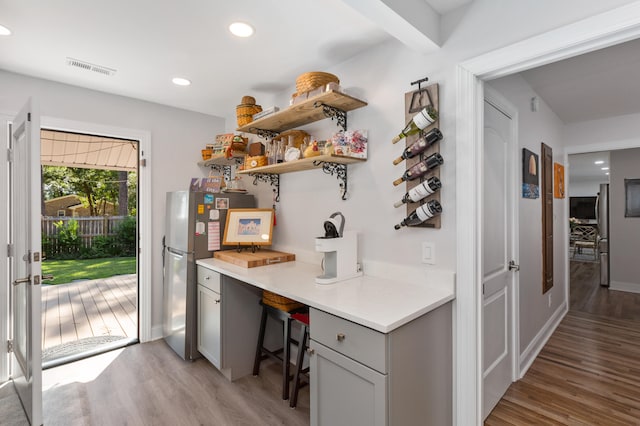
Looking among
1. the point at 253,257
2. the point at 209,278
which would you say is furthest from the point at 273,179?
the point at 209,278

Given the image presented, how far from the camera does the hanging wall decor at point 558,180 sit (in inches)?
141

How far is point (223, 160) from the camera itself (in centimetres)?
323

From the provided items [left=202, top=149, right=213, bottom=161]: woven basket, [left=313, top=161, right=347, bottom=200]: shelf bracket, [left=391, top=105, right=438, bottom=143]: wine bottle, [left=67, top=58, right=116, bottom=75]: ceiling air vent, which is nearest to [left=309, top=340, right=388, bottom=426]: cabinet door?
[left=313, top=161, right=347, bottom=200]: shelf bracket

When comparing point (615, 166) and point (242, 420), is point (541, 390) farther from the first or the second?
point (615, 166)

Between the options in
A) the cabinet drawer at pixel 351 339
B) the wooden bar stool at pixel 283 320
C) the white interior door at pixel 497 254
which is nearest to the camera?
the cabinet drawer at pixel 351 339

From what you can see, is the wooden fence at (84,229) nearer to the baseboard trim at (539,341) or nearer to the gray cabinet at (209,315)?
the gray cabinet at (209,315)

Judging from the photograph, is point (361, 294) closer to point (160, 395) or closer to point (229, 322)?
point (229, 322)

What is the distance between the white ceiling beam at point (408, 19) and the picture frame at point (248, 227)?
171cm

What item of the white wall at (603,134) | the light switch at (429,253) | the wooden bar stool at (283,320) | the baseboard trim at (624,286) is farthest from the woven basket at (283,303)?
the baseboard trim at (624,286)

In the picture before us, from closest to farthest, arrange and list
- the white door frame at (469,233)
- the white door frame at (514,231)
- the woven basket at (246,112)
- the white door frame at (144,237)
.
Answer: the white door frame at (469,233), the white door frame at (514,231), the woven basket at (246,112), the white door frame at (144,237)

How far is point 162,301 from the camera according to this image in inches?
128

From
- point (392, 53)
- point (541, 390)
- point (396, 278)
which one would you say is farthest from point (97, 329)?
point (541, 390)

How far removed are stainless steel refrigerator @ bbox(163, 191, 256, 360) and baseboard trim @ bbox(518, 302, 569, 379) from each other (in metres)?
2.71

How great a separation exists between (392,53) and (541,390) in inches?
102
